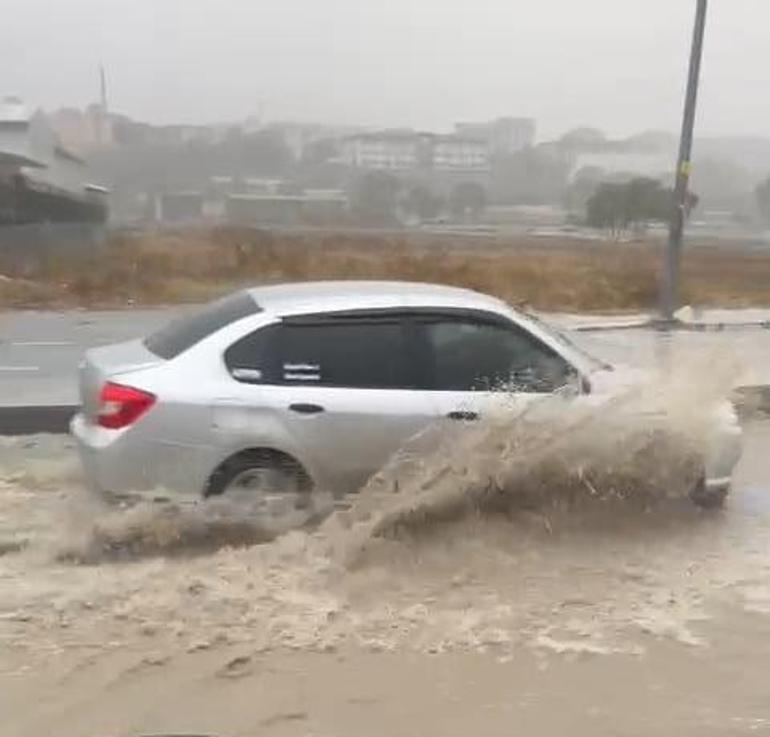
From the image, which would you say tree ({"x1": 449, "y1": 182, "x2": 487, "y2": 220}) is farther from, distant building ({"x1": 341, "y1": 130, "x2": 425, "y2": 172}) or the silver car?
the silver car

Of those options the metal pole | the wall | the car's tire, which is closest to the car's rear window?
the car's tire

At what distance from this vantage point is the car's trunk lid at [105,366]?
21.7 ft

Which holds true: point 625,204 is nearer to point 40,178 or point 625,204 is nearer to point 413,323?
point 40,178

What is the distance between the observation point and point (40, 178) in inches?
1658

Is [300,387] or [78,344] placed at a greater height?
[300,387]

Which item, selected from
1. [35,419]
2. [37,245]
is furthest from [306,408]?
[37,245]

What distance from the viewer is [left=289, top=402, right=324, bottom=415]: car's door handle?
257 inches

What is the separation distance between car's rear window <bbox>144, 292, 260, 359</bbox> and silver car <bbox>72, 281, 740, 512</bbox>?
0.05 feet

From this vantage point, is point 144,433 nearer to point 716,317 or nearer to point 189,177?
point 716,317

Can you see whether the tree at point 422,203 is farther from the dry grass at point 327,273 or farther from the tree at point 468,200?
the dry grass at point 327,273

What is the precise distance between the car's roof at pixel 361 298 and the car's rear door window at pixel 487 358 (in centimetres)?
14

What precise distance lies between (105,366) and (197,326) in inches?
22.6

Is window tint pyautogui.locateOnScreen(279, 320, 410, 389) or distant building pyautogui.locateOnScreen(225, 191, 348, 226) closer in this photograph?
window tint pyautogui.locateOnScreen(279, 320, 410, 389)

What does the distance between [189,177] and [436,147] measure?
66.7 ft
